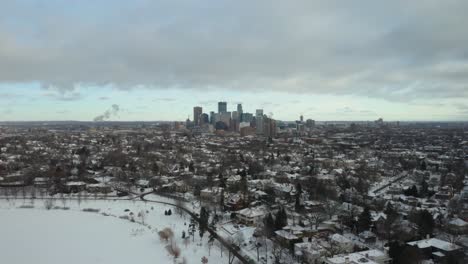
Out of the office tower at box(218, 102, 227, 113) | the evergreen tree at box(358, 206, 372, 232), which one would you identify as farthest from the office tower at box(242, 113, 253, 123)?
the evergreen tree at box(358, 206, 372, 232)

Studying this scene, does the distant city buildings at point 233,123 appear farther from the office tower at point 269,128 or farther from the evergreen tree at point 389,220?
the evergreen tree at point 389,220

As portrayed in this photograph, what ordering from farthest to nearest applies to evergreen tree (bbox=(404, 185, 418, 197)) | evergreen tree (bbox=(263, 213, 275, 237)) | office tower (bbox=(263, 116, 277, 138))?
office tower (bbox=(263, 116, 277, 138)) < evergreen tree (bbox=(404, 185, 418, 197)) < evergreen tree (bbox=(263, 213, 275, 237))

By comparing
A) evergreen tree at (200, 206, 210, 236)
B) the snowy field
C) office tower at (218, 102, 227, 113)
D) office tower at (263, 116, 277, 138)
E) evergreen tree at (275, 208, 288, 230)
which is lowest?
the snowy field

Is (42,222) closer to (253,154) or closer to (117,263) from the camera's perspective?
(117,263)

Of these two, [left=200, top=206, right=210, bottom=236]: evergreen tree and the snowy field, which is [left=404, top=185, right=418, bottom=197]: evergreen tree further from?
the snowy field

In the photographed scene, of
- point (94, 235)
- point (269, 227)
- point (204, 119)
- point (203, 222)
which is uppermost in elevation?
point (204, 119)

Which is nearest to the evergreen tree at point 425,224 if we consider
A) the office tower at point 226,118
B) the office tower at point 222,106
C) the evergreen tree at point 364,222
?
the evergreen tree at point 364,222

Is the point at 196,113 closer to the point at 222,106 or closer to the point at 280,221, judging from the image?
the point at 222,106

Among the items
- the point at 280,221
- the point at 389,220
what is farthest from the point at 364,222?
the point at 280,221

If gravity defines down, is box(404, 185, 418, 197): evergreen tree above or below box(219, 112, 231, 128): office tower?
below

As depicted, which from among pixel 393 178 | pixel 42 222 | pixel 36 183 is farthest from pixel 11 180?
pixel 393 178
